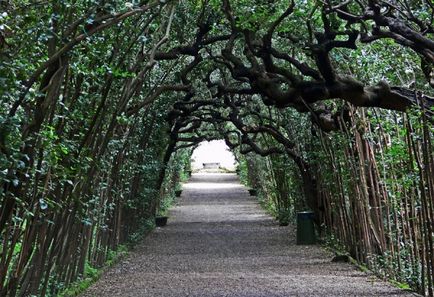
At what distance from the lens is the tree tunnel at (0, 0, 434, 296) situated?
3.99 meters

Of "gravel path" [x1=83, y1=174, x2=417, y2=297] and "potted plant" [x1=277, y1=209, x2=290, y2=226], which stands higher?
"potted plant" [x1=277, y1=209, x2=290, y2=226]

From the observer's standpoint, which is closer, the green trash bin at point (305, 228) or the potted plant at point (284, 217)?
the green trash bin at point (305, 228)

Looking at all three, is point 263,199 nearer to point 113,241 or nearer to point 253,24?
point 113,241

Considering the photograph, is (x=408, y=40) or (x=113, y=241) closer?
(x=408, y=40)

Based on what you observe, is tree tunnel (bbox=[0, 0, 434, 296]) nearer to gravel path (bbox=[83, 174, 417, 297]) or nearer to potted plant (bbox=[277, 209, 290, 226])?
gravel path (bbox=[83, 174, 417, 297])

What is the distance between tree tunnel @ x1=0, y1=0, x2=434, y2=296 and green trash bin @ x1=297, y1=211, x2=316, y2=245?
213mm

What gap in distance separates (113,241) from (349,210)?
352 cm

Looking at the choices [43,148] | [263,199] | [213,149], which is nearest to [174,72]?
[43,148]

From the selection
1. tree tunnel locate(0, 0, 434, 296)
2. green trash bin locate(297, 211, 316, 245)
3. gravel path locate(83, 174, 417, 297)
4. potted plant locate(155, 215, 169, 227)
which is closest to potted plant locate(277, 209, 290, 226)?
gravel path locate(83, 174, 417, 297)

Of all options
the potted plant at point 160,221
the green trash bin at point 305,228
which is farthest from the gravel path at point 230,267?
the potted plant at point 160,221

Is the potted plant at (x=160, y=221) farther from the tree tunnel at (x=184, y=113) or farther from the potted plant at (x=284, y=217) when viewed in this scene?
the tree tunnel at (x=184, y=113)

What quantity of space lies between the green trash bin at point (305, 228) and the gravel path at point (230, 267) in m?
0.21

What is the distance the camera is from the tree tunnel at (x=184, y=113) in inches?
157

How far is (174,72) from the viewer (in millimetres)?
12016
